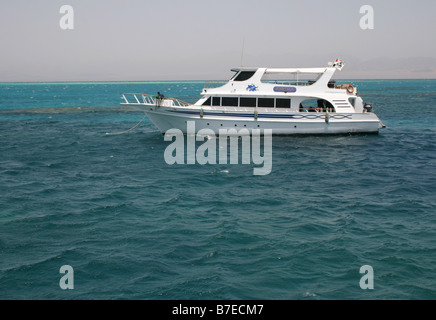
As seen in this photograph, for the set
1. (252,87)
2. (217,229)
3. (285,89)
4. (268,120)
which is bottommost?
(217,229)

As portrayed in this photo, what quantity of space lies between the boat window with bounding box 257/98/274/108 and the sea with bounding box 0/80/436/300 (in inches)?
277

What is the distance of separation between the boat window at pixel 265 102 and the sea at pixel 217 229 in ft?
23.1

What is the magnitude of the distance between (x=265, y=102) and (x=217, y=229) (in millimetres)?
21399

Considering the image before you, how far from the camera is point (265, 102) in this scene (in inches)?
1404

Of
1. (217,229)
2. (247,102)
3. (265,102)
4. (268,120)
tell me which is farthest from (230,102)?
(217,229)

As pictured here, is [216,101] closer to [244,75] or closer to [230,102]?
[230,102]

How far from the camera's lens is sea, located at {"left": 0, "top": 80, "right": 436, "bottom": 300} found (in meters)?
12.1

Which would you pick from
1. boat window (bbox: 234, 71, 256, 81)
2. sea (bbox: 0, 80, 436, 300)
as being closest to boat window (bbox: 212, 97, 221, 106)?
boat window (bbox: 234, 71, 256, 81)

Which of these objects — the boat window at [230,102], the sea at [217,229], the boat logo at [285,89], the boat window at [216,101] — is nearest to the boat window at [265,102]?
the boat logo at [285,89]

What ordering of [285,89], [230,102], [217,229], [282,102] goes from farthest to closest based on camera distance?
[285,89]
[282,102]
[230,102]
[217,229]

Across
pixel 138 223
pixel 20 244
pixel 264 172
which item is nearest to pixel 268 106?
pixel 264 172

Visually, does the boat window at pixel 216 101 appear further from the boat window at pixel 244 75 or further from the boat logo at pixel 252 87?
the boat logo at pixel 252 87

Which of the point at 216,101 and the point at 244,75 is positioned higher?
the point at 244,75
